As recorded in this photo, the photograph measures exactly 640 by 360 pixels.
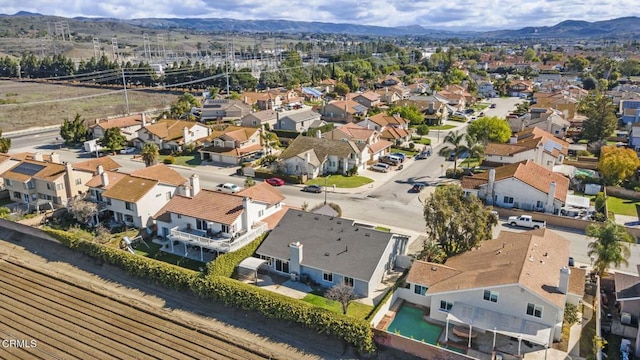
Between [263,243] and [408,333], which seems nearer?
[408,333]

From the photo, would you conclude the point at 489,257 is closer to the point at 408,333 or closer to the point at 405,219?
the point at 408,333

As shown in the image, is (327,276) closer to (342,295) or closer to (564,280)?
(342,295)

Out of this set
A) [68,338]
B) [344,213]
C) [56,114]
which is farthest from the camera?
[56,114]

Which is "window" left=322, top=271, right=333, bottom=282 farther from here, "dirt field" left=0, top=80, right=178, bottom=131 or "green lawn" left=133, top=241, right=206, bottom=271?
"dirt field" left=0, top=80, right=178, bottom=131

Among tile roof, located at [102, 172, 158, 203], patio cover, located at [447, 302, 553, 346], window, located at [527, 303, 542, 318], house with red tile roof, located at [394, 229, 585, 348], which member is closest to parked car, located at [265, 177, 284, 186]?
tile roof, located at [102, 172, 158, 203]

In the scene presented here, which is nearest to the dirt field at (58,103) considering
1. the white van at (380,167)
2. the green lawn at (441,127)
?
the white van at (380,167)

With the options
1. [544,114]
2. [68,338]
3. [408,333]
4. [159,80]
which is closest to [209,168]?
[68,338]
